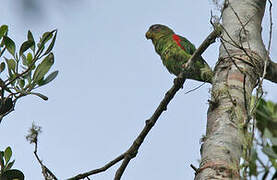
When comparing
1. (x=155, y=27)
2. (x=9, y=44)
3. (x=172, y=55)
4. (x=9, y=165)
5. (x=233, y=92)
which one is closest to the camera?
(x=233, y=92)

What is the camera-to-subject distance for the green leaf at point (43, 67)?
110 inches

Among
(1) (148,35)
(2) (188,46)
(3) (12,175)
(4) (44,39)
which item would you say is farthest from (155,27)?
(3) (12,175)

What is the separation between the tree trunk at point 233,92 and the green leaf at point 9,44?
41.5 inches

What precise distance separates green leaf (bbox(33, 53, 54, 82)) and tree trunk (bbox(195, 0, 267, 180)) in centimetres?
85

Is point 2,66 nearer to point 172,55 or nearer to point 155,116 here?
point 155,116

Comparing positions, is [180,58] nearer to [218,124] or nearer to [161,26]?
[161,26]

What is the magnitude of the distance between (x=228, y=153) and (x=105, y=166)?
36.8 inches

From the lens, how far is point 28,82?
2.76 meters

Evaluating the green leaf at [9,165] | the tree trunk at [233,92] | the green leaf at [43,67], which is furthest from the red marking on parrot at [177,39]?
the green leaf at [9,165]

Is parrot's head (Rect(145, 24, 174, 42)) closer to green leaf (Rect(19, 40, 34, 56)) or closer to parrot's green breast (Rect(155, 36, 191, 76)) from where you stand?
parrot's green breast (Rect(155, 36, 191, 76))

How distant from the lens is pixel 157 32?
6051mm

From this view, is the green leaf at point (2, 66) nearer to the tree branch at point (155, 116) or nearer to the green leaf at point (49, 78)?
the green leaf at point (49, 78)

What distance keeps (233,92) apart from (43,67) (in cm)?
98

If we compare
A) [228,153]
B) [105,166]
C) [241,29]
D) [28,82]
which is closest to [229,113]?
[228,153]
